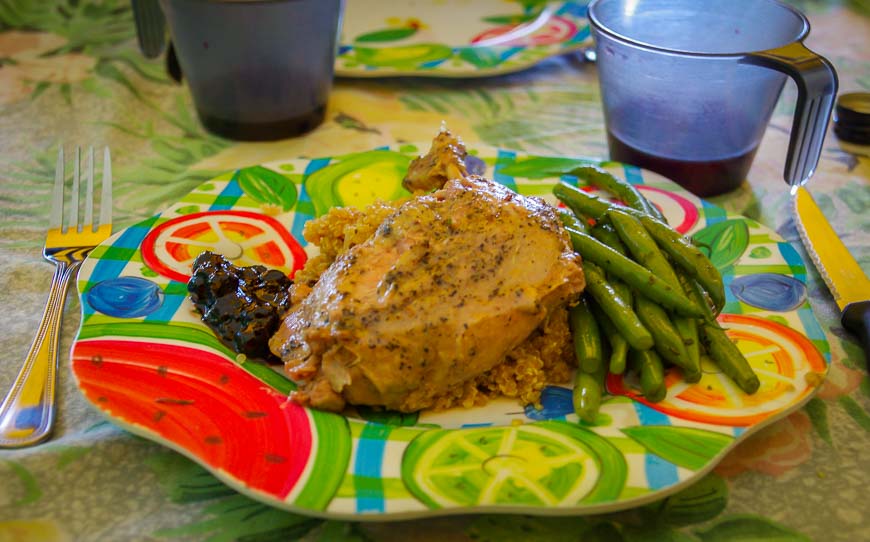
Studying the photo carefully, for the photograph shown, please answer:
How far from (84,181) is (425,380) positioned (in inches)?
75.8

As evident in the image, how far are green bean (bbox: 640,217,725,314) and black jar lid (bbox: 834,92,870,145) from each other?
177 cm

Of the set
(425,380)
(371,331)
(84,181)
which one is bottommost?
(84,181)

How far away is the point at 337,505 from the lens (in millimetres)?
1432

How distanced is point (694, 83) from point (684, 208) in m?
0.51

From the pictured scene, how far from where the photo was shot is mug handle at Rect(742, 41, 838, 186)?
225 cm

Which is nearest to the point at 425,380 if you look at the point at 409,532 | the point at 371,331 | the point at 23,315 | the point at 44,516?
the point at 371,331

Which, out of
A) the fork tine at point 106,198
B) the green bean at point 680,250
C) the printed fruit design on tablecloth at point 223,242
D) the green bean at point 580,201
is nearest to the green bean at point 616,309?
the green bean at point 680,250

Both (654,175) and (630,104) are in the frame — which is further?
(630,104)

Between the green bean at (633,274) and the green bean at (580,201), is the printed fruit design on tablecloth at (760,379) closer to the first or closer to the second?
the green bean at (633,274)

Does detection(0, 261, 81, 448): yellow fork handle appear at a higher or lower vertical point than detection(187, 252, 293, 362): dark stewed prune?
lower

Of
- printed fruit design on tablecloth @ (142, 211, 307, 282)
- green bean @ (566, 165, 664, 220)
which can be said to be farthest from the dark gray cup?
green bean @ (566, 165, 664, 220)

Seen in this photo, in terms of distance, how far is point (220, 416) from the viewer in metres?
1.65

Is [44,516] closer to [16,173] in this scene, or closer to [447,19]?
[16,173]

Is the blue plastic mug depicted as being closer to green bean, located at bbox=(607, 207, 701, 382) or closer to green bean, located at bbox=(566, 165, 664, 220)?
green bean, located at bbox=(566, 165, 664, 220)
